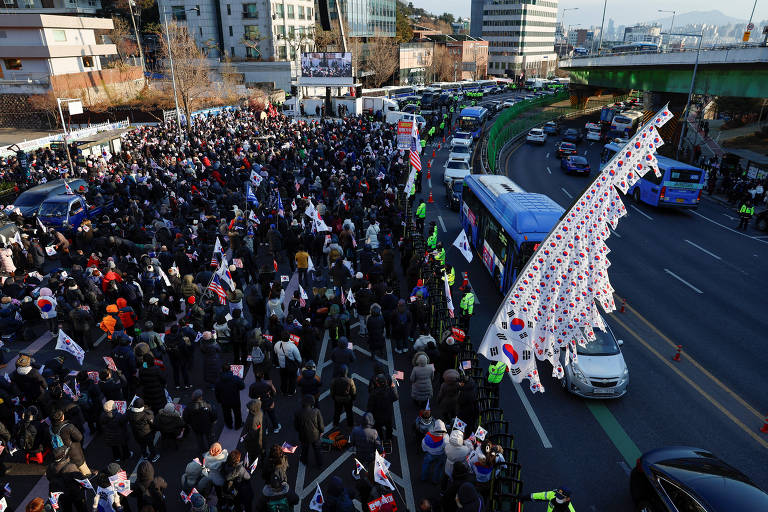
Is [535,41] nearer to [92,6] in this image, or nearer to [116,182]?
[92,6]

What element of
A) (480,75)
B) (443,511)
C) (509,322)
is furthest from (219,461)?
(480,75)

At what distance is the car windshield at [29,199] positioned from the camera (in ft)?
71.6

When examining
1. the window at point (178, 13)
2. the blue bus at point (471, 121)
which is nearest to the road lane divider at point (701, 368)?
the blue bus at point (471, 121)

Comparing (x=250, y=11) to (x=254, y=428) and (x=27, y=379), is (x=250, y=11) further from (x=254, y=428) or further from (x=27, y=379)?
(x=254, y=428)

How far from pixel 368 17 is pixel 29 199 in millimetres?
89466

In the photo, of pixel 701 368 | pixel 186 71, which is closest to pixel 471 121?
pixel 186 71

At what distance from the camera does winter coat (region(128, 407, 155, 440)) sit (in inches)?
351

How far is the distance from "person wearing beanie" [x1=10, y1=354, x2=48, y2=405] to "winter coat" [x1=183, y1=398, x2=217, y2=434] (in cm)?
328

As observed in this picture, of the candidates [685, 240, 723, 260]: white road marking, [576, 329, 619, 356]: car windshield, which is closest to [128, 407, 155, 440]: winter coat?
[576, 329, 619, 356]: car windshield

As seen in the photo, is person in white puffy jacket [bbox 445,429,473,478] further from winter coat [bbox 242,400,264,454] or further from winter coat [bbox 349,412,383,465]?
winter coat [bbox 242,400,264,454]

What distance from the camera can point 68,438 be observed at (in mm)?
8391

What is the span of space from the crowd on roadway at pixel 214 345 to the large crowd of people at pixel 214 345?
0.05m

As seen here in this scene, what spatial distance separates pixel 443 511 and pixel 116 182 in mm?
22606

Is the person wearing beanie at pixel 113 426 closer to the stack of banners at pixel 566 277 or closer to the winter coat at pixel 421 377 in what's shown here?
the winter coat at pixel 421 377
